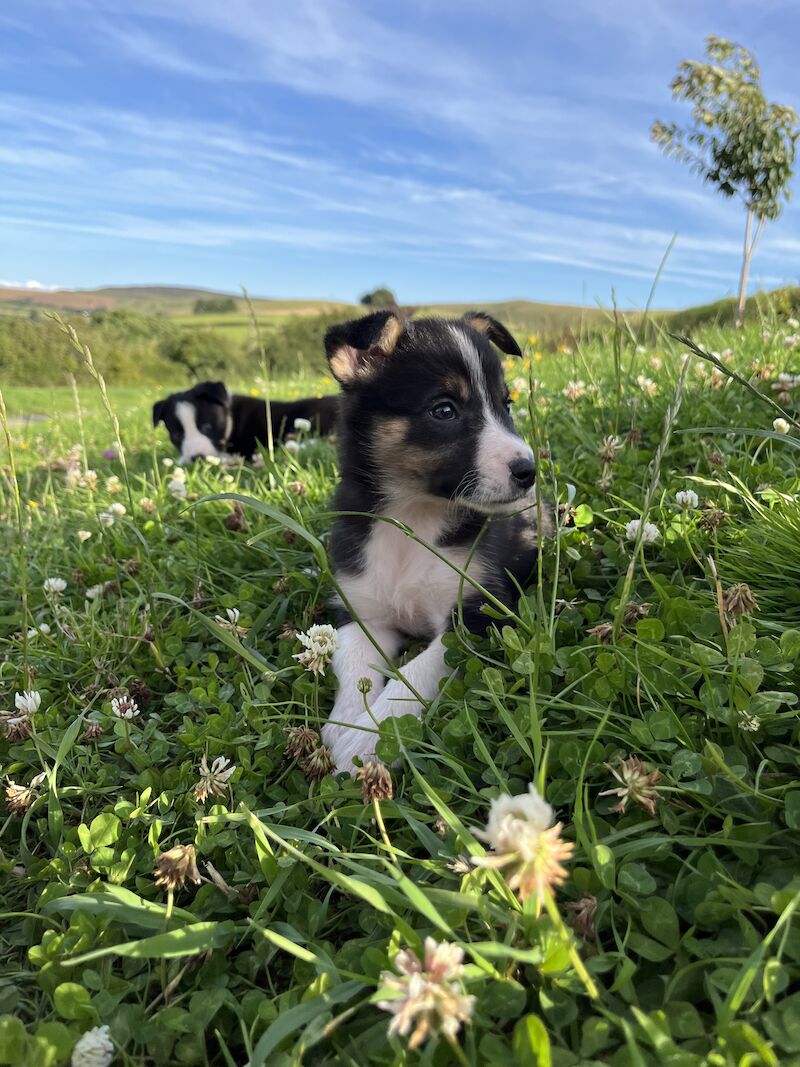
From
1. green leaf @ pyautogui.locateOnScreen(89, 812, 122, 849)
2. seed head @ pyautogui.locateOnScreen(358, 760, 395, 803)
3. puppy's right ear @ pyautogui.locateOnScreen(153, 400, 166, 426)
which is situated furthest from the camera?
puppy's right ear @ pyautogui.locateOnScreen(153, 400, 166, 426)

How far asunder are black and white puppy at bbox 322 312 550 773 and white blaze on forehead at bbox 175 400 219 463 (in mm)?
5031

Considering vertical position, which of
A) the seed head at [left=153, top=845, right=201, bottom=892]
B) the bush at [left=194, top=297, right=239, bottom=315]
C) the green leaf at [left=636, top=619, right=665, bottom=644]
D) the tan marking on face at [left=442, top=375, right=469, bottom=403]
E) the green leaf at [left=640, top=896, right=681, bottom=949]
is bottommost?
the seed head at [left=153, top=845, right=201, bottom=892]

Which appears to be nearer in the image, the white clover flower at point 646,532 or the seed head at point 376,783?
the seed head at point 376,783

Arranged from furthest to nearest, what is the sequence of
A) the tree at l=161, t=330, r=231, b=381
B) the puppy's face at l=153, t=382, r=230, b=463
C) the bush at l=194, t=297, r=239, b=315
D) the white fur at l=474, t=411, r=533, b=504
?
1. the bush at l=194, t=297, r=239, b=315
2. the tree at l=161, t=330, r=231, b=381
3. the puppy's face at l=153, t=382, r=230, b=463
4. the white fur at l=474, t=411, r=533, b=504

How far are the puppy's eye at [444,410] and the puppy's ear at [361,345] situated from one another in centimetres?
35

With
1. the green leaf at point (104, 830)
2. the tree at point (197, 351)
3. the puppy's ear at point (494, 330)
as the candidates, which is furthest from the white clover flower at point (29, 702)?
the tree at point (197, 351)

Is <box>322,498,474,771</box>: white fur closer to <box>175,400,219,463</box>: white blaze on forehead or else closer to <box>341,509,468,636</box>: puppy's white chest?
<box>341,509,468,636</box>: puppy's white chest

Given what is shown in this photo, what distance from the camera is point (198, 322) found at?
64000mm

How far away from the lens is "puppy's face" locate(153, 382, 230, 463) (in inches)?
309

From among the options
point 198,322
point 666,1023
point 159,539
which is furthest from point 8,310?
point 666,1023

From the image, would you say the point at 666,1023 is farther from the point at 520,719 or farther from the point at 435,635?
the point at 435,635

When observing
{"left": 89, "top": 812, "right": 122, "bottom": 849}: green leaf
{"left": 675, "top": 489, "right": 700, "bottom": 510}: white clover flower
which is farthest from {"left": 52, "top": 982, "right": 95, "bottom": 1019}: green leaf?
{"left": 675, "top": 489, "right": 700, "bottom": 510}: white clover flower

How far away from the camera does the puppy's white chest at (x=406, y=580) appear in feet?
8.63

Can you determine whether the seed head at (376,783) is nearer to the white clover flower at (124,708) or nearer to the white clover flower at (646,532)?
the white clover flower at (124,708)
